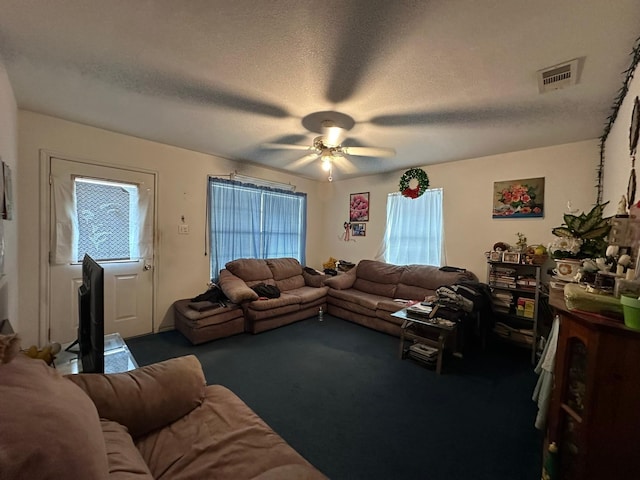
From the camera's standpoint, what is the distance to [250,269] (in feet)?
13.9

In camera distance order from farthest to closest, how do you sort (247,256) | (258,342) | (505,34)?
1. (247,256)
2. (258,342)
3. (505,34)

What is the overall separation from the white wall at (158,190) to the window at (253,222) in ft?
0.62

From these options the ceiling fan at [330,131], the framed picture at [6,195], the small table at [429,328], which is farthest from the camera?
the small table at [429,328]

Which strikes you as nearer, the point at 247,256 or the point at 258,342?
the point at 258,342

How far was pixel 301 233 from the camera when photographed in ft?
17.5

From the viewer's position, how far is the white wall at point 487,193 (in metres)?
3.06

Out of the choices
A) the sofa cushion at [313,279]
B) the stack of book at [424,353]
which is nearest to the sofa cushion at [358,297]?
the sofa cushion at [313,279]

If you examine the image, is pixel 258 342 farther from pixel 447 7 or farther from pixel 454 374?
pixel 447 7

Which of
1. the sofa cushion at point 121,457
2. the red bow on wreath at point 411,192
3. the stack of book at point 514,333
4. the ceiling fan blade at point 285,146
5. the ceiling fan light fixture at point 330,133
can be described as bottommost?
the stack of book at point 514,333

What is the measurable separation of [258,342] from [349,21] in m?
3.16

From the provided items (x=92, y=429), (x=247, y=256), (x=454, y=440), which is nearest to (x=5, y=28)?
(x=92, y=429)

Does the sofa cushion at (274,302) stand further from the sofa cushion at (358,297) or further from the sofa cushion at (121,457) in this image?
the sofa cushion at (121,457)

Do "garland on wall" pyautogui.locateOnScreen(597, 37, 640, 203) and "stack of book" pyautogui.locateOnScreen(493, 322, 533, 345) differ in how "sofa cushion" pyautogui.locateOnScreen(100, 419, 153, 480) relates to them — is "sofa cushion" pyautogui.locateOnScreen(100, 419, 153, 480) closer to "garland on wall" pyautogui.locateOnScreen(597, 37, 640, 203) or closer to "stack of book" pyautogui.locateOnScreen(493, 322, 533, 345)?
"garland on wall" pyautogui.locateOnScreen(597, 37, 640, 203)

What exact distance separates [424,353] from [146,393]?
2457 mm
